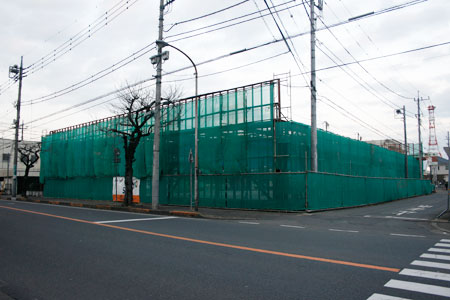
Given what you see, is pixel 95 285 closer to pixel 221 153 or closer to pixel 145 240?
pixel 145 240

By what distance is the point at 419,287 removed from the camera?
4.45 meters

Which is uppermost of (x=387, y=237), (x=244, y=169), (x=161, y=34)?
(x=161, y=34)

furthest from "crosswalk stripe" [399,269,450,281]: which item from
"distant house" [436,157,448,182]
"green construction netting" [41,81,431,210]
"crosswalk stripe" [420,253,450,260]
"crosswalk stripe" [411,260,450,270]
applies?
"distant house" [436,157,448,182]

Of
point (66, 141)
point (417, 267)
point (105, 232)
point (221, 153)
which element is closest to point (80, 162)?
point (66, 141)

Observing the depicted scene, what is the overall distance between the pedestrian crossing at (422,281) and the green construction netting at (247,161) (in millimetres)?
10173

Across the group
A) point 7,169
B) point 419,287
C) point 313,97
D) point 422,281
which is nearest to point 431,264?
point 422,281

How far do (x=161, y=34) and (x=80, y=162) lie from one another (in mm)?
18330

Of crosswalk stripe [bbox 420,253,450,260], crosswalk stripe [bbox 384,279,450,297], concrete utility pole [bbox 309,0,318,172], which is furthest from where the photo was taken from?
concrete utility pole [bbox 309,0,318,172]

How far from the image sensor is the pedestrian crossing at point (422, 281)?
4148 mm

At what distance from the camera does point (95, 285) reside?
15.0 ft

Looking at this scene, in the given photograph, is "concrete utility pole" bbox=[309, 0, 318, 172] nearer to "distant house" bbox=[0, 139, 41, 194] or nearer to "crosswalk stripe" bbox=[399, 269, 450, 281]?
"crosswalk stripe" bbox=[399, 269, 450, 281]

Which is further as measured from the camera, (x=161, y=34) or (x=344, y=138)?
(x=344, y=138)

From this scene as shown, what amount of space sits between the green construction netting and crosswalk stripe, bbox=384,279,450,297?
1150 cm

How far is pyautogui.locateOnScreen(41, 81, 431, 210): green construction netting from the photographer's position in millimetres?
17078
